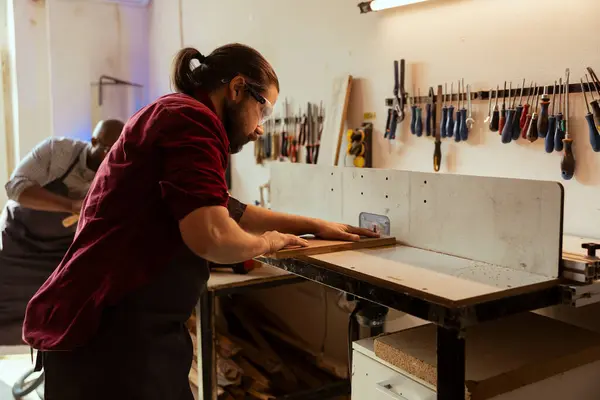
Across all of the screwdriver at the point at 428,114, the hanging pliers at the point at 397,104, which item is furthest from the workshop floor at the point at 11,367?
the screwdriver at the point at 428,114

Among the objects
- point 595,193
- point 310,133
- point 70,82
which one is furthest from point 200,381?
point 70,82

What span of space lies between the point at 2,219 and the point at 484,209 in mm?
2223

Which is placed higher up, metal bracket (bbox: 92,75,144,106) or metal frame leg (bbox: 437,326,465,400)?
metal bracket (bbox: 92,75,144,106)

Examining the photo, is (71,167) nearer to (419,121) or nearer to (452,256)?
(419,121)

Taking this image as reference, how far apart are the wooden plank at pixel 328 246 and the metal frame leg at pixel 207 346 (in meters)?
0.67

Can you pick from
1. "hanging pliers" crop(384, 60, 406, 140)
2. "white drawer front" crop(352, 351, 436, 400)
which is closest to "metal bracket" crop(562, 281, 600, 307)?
"white drawer front" crop(352, 351, 436, 400)

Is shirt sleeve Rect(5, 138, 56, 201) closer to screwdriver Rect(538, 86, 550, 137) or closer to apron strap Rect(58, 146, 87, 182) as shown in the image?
apron strap Rect(58, 146, 87, 182)

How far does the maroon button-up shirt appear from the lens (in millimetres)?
1131

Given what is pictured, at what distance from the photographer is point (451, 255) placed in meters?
1.58

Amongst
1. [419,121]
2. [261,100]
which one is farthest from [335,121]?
[261,100]

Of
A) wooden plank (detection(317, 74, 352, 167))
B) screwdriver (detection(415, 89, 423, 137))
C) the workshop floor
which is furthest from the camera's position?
the workshop floor

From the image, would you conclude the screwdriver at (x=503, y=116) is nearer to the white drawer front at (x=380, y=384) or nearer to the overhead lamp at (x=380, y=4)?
the overhead lamp at (x=380, y=4)

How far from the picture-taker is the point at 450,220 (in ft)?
5.16

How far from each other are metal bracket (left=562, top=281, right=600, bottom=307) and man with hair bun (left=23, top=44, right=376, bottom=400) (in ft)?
2.10
